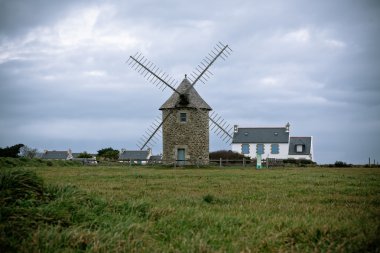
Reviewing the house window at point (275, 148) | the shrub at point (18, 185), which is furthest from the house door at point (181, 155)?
the house window at point (275, 148)

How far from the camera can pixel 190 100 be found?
38.3 meters

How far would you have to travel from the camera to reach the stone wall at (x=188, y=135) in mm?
37844

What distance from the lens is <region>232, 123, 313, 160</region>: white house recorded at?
6769cm

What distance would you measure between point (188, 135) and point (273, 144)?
33130 millimetres

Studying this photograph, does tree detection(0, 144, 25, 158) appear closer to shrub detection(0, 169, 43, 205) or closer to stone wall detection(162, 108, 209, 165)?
stone wall detection(162, 108, 209, 165)

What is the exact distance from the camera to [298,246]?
5.63 meters

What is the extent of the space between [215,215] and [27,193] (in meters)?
3.21

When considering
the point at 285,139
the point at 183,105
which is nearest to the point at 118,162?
the point at 183,105

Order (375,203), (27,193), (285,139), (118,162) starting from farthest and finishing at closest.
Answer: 1. (285,139)
2. (118,162)
3. (375,203)
4. (27,193)

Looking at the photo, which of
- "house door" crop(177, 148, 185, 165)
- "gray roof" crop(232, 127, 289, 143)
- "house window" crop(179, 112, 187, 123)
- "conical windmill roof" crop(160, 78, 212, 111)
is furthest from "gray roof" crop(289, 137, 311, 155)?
"house window" crop(179, 112, 187, 123)

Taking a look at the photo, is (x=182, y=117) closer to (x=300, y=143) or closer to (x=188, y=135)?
(x=188, y=135)

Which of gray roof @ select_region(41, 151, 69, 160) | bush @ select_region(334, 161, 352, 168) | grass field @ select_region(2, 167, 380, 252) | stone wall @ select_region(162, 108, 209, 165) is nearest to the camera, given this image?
grass field @ select_region(2, 167, 380, 252)

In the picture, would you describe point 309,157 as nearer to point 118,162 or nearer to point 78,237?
point 118,162

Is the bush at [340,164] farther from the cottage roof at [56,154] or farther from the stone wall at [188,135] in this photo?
the cottage roof at [56,154]
